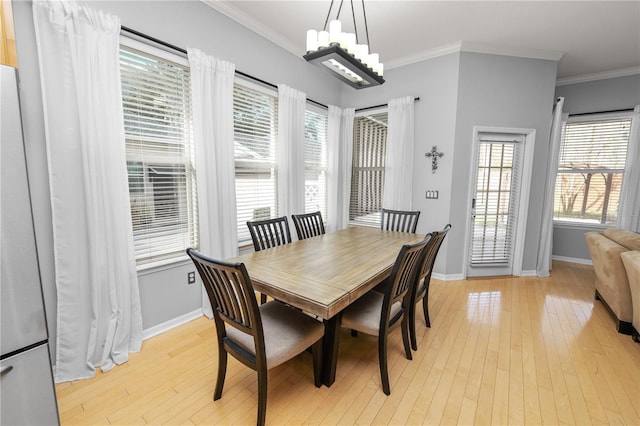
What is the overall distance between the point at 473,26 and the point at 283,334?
137 inches

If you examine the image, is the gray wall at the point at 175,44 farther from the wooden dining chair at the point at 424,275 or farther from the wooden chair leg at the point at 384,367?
the wooden dining chair at the point at 424,275

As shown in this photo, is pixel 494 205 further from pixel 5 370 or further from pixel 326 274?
pixel 5 370

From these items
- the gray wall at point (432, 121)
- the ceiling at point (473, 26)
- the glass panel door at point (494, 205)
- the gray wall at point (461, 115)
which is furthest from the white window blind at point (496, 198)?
the ceiling at point (473, 26)

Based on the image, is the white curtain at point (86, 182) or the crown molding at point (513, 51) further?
the crown molding at point (513, 51)

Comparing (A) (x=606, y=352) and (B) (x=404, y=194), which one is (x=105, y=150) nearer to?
(B) (x=404, y=194)

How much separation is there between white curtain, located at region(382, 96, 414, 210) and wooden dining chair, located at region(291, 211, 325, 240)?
4.37 feet

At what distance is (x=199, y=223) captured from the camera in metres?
2.35

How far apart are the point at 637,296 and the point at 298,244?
274 centimetres

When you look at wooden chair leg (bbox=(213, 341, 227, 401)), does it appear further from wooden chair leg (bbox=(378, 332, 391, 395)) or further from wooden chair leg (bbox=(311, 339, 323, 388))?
wooden chair leg (bbox=(378, 332, 391, 395))

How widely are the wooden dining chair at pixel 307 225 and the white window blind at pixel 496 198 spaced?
7.19ft

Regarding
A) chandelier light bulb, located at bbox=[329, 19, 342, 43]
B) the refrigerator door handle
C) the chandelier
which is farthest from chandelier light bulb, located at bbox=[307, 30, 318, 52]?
the refrigerator door handle

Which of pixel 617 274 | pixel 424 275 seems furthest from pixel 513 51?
pixel 424 275

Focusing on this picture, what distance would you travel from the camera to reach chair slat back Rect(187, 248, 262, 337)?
45.7 inches

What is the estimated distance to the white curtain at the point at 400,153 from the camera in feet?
11.5
